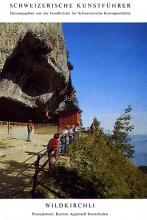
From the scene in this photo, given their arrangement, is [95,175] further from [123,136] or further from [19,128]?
[19,128]

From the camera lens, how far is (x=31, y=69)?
12773 millimetres

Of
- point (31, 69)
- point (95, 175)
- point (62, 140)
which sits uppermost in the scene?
point (31, 69)

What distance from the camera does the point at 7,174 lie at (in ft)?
23.3

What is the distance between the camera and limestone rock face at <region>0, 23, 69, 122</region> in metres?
10.4

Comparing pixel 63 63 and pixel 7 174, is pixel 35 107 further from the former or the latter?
pixel 7 174

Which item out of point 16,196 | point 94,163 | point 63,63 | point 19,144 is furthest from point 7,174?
point 63,63

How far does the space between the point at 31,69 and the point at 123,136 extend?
523 centimetres

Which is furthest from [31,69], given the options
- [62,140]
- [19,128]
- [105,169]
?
[105,169]

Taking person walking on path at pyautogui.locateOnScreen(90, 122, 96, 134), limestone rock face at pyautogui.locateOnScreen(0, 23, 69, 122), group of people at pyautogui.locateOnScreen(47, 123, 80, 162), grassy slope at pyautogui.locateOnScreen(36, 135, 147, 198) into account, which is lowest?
grassy slope at pyautogui.locateOnScreen(36, 135, 147, 198)

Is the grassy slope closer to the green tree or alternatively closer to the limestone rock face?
the green tree

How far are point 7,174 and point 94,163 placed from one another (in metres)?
1.98

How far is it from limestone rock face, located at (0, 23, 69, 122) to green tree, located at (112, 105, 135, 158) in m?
3.66

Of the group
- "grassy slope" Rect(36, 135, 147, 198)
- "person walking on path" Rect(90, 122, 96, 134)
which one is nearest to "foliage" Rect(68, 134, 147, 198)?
"grassy slope" Rect(36, 135, 147, 198)

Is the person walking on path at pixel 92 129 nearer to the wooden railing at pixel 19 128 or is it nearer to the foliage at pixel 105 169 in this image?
the foliage at pixel 105 169
